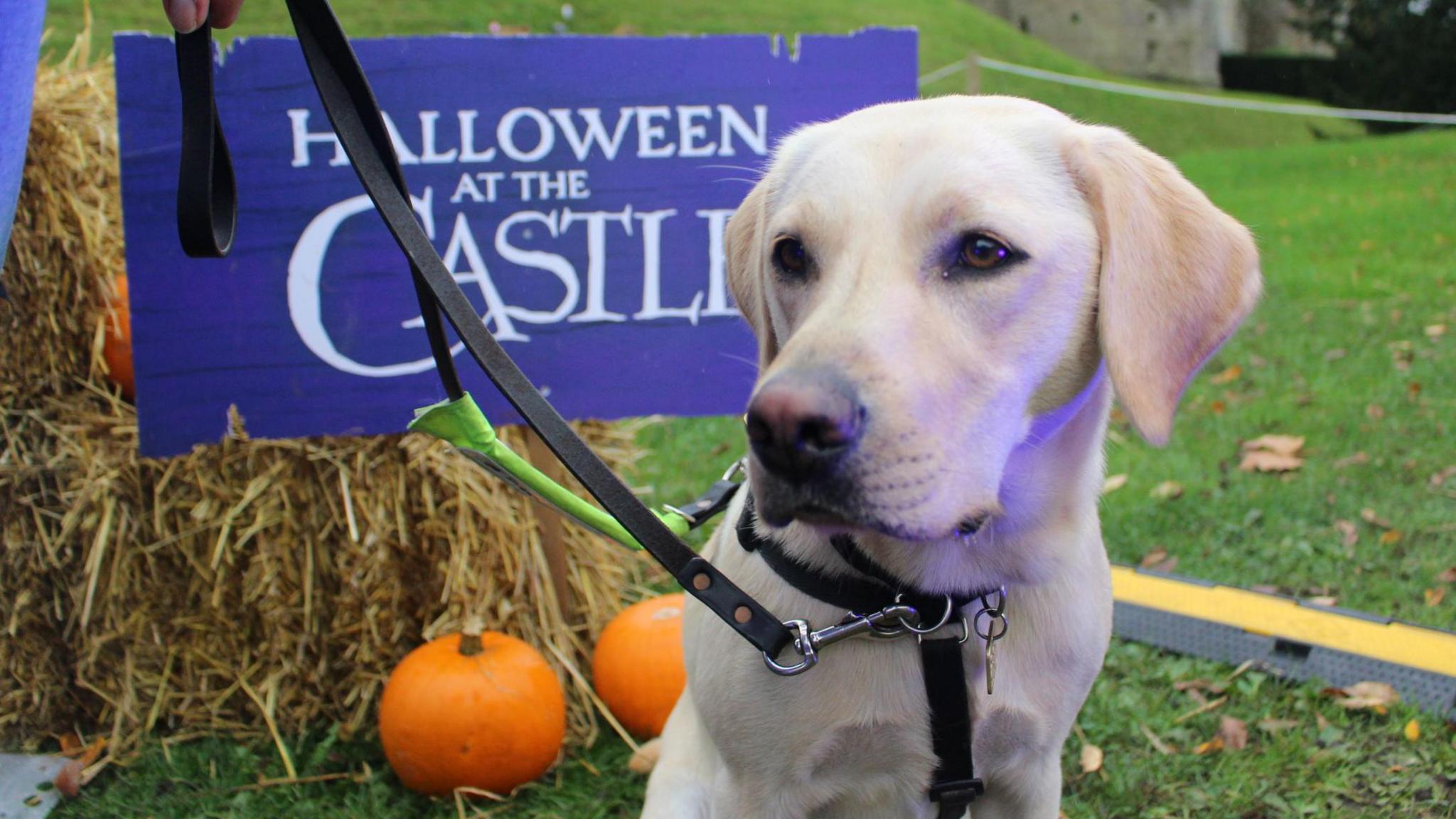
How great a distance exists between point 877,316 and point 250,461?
2.52m

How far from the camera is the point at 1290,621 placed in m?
3.64

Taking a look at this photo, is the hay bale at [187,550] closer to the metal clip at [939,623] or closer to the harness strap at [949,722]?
the harness strap at [949,722]

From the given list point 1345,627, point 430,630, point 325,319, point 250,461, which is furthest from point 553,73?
point 1345,627

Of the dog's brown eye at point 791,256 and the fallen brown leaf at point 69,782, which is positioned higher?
the dog's brown eye at point 791,256

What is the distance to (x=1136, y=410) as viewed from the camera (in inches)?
69.0

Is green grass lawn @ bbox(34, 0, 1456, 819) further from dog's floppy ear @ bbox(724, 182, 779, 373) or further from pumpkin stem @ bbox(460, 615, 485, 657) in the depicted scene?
dog's floppy ear @ bbox(724, 182, 779, 373)

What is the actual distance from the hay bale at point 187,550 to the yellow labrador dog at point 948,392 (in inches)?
61.8

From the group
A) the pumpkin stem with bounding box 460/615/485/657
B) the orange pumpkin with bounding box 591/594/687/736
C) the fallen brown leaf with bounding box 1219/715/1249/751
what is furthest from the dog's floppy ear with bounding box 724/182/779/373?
the fallen brown leaf with bounding box 1219/715/1249/751

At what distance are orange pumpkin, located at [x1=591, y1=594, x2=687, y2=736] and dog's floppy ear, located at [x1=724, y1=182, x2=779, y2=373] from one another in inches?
55.1

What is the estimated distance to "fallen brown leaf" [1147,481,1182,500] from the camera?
16.8ft

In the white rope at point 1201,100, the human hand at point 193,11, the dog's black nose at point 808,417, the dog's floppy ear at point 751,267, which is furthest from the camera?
the white rope at point 1201,100

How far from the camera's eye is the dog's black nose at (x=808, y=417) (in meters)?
1.53

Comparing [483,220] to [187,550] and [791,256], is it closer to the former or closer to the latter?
[187,550]

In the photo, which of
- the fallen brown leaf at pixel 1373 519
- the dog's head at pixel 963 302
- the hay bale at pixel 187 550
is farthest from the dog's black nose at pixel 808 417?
the fallen brown leaf at pixel 1373 519
